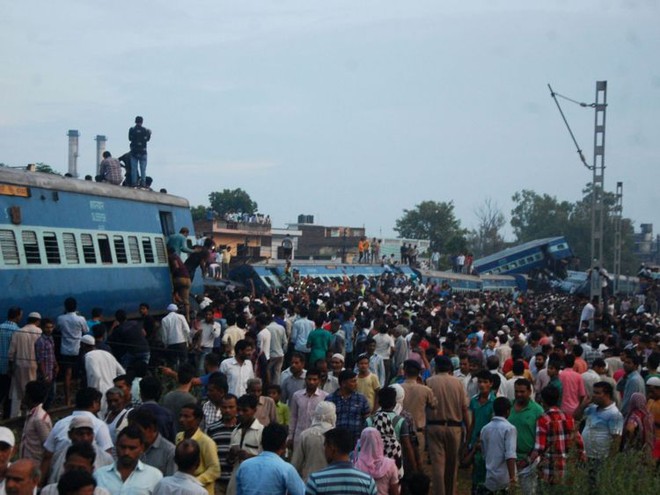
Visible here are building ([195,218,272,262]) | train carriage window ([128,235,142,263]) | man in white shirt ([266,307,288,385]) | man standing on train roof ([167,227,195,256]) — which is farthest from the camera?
building ([195,218,272,262])

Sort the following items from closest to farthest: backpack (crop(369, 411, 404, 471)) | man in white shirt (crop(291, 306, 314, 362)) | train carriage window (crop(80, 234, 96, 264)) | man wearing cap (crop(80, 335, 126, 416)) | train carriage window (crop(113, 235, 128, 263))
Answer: backpack (crop(369, 411, 404, 471))
man wearing cap (crop(80, 335, 126, 416))
man in white shirt (crop(291, 306, 314, 362))
train carriage window (crop(80, 234, 96, 264))
train carriage window (crop(113, 235, 128, 263))

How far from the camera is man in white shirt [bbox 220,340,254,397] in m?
11.9

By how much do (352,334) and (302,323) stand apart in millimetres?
1625

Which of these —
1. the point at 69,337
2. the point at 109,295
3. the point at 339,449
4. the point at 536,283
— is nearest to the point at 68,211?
the point at 109,295

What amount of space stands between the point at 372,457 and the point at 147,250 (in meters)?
12.7

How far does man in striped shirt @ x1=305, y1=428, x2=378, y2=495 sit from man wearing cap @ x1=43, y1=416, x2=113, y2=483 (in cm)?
160

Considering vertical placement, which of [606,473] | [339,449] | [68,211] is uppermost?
[68,211]

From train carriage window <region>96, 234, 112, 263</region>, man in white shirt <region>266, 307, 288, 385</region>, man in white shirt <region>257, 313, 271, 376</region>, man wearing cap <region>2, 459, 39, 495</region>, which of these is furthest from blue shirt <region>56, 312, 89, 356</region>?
man wearing cap <region>2, 459, 39, 495</region>

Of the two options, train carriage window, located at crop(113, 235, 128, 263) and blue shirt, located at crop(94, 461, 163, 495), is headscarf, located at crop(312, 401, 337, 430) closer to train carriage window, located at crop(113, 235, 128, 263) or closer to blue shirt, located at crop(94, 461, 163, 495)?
blue shirt, located at crop(94, 461, 163, 495)

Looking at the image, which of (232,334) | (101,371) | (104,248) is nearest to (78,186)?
(104,248)

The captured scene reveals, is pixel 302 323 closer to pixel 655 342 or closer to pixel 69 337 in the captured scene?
pixel 69 337

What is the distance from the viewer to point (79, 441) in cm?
753

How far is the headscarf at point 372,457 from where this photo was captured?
8.48m

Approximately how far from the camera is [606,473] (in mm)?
9547
